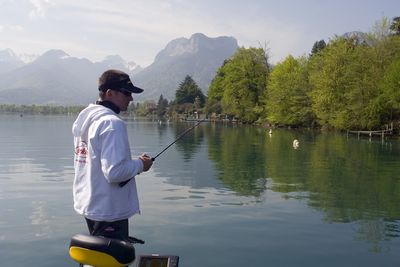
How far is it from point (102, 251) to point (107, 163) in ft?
2.83

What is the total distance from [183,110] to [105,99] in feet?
422

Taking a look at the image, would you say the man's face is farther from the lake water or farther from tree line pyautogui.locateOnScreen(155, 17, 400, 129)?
tree line pyautogui.locateOnScreen(155, 17, 400, 129)

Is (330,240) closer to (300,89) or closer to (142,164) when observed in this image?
(142,164)

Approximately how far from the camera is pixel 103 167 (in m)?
4.30

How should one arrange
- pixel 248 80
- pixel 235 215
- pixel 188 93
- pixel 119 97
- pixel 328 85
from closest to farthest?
pixel 119 97, pixel 235 215, pixel 328 85, pixel 248 80, pixel 188 93

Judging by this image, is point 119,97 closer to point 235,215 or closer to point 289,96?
point 235,215

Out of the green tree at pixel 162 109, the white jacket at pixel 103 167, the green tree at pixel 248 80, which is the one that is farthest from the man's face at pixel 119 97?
the green tree at pixel 162 109

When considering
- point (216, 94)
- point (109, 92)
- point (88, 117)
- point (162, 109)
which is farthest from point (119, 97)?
point (162, 109)

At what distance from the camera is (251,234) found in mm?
10359

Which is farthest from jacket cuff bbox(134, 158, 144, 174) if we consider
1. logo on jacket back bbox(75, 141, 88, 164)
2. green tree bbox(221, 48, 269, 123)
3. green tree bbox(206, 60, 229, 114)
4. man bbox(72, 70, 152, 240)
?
green tree bbox(206, 60, 229, 114)

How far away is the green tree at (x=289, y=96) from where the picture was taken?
7344cm

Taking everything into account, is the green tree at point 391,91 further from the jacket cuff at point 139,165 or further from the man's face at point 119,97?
the jacket cuff at point 139,165

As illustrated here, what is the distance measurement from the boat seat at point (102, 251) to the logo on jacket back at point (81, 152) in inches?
30.5

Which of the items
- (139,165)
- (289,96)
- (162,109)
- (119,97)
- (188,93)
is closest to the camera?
(139,165)
